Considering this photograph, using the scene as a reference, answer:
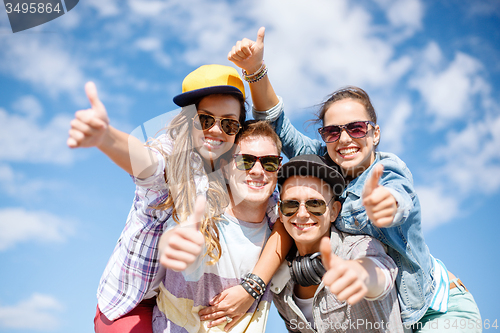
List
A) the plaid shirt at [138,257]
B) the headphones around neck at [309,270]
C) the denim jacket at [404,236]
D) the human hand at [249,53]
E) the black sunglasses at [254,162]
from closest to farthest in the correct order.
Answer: the plaid shirt at [138,257] → the denim jacket at [404,236] → the headphones around neck at [309,270] → the black sunglasses at [254,162] → the human hand at [249,53]

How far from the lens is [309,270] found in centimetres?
370

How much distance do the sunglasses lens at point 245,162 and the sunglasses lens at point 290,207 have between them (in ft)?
1.86

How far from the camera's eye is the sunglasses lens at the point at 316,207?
375cm

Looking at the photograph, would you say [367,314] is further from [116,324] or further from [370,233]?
[116,324]

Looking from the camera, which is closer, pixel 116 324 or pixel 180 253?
pixel 180 253

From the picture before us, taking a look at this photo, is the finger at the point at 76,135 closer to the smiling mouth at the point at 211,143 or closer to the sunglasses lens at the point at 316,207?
the smiling mouth at the point at 211,143

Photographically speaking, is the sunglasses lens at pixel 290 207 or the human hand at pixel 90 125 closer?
the human hand at pixel 90 125

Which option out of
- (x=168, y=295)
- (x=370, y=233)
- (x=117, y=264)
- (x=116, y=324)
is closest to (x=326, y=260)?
(x=370, y=233)

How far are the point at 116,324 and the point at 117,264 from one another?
66 centimetres

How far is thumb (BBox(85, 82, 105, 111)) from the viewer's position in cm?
254

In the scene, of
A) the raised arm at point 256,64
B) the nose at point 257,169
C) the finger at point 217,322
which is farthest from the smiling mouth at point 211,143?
the finger at point 217,322

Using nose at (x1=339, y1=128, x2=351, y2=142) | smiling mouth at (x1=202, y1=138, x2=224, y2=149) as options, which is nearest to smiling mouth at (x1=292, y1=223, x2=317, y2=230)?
nose at (x1=339, y1=128, x2=351, y2=142)

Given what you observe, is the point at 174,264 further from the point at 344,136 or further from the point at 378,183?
the point at 344,136

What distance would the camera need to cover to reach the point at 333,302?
12.2 feet
